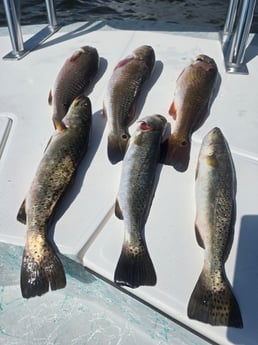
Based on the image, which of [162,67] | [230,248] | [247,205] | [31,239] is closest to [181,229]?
[230,248]

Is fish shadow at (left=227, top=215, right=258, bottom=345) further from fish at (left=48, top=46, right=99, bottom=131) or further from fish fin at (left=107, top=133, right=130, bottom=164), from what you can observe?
fish at (left=48, top=46, right=99, bottom=131)

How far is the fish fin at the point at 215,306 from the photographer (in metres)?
1.52

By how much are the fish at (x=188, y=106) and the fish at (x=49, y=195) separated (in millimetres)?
548

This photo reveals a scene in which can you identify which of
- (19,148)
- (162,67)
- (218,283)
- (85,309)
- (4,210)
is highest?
Result: (162,67)

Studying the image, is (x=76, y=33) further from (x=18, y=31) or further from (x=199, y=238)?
(x=199, y=238)

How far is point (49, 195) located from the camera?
78.6 inches

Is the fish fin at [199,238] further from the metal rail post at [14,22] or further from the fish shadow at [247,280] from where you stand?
the metal rail post at [14,22]

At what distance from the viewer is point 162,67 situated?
2938mm

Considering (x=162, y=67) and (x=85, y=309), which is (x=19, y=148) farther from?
(x=162, y=67)

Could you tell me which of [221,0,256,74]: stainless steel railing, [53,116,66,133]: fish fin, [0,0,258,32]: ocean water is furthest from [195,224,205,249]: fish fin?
[0,0,258,32]: ocean water

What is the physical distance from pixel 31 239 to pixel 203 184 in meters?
0.95

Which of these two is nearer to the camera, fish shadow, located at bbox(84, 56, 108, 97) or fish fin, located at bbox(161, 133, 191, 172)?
fish fin, located at bbox(161, 133, 191, 172)

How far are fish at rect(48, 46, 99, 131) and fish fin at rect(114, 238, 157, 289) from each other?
105cm

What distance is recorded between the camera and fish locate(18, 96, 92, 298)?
5.79 ft
